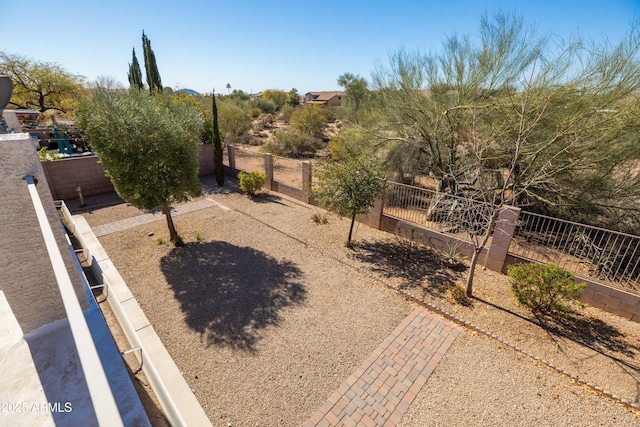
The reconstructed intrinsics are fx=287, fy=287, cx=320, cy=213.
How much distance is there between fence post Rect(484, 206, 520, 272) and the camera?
273 inches

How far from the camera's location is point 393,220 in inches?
377

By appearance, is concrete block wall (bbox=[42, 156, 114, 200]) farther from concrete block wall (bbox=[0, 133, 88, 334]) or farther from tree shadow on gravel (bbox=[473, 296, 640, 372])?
tree shadow on gravel (bbox=[473, 296, 640, 372])

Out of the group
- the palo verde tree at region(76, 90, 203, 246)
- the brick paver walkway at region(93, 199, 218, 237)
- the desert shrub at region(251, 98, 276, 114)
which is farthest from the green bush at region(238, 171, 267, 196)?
the desert shrub at region(251, 98, 276, 114)

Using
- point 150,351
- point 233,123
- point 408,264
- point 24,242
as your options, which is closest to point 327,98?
point 233,123

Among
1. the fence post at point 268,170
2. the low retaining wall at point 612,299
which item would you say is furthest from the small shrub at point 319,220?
the low retaining wall at point 612,299

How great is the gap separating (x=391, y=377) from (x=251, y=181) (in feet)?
33.1

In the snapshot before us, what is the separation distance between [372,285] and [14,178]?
6.66 metres

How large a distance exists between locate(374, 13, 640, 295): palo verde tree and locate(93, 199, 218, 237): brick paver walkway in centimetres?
797

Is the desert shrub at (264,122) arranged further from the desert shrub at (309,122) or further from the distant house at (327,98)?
the distant house at (327,98)

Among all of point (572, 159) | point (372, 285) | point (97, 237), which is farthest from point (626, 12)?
point (97, 237)

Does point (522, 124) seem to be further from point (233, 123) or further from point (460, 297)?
point (233, 123)

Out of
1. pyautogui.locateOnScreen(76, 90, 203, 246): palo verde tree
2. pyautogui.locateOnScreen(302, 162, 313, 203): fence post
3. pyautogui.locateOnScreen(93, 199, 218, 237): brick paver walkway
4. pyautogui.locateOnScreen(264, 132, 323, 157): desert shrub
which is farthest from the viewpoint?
pyautogui.locateOnScreen(264, 132, 323, 157): desert shrub

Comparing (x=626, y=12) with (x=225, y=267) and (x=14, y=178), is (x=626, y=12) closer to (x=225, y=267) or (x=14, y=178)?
(x=225, y=267)

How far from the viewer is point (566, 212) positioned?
8.39m
